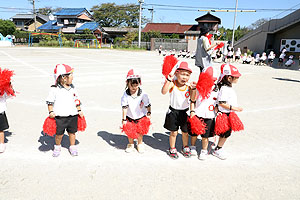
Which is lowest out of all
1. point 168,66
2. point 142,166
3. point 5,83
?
point 142,166

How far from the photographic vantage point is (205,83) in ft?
9.63

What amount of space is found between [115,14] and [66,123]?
64.5 meters

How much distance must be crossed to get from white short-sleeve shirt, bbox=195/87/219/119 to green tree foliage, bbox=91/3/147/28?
210 feet

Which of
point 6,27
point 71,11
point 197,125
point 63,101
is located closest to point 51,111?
point 63,101

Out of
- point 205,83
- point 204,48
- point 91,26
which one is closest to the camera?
point 205,83

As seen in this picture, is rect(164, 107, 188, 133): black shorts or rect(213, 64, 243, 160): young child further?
rect(164, 107, 188, 133): black shorts

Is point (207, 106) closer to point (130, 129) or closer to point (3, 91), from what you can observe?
point (130, 129)

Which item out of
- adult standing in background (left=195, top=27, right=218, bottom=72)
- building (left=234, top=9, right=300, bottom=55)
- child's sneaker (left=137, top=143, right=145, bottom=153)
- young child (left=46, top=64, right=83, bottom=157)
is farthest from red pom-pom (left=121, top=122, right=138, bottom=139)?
building (left=234, top=9, right=300, bottom=55)

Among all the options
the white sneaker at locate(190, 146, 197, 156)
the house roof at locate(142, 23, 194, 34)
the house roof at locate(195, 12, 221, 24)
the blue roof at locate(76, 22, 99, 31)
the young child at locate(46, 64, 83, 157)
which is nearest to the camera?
the young child at locate(46, 64, 83, 157)

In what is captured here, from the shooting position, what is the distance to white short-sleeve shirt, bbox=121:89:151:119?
322cm

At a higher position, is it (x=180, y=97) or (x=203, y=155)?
(x=180, y=97)

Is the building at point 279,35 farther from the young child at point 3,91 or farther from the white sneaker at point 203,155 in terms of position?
the young child at point 3,91

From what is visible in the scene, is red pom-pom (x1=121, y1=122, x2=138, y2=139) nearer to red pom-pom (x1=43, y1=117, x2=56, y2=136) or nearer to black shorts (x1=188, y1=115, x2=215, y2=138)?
black shorts (x1=188, y1=115, x2=215, y2=138)

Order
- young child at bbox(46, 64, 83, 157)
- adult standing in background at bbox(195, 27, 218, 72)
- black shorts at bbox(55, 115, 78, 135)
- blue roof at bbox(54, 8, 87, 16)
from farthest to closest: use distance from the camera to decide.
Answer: blue roof at bbox(54, 8, 87, 16)
adult standing in background at bbox(195, 27, 218, 72)
black shorts at bbox(55, 115, 78, 135)
young child at bbox(46, 64, 83, 157)
